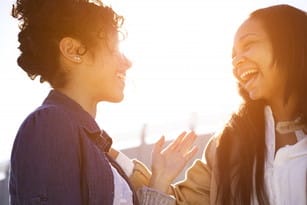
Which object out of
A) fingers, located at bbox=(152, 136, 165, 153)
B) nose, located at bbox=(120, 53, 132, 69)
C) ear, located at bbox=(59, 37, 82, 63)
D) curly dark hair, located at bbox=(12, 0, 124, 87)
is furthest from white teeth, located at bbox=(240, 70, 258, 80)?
ear, located at bbox=(59, 37, 82, 63)

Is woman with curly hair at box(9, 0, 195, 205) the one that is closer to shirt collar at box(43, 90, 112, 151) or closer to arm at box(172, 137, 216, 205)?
shirt collar at box(43, 90, 112, 151)

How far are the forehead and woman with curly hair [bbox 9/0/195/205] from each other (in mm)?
894

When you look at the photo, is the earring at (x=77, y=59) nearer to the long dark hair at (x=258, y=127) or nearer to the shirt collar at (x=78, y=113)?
the shirt collar at (x=78, y=113)

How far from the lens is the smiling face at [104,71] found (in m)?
2.44

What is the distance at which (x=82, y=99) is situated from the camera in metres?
2.45

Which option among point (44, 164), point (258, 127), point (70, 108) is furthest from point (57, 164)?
point (258, 127)

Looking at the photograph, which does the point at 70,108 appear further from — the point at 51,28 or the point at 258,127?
the point at 258,127

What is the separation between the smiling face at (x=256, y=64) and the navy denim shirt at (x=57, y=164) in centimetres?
119

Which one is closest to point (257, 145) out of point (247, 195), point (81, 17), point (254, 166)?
point (254, 166)

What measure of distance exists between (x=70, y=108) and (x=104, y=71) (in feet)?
0.87

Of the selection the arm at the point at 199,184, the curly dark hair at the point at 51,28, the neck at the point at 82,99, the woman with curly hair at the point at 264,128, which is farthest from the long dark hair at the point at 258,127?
the curly dark hair at the point at 51,28

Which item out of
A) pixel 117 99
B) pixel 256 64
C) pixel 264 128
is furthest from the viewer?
pixel 264 128

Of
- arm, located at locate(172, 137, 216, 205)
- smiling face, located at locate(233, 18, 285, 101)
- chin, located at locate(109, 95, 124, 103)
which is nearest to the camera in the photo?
chin, located at locate(109, 95, 124, 103)

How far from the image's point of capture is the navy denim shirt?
199cm
